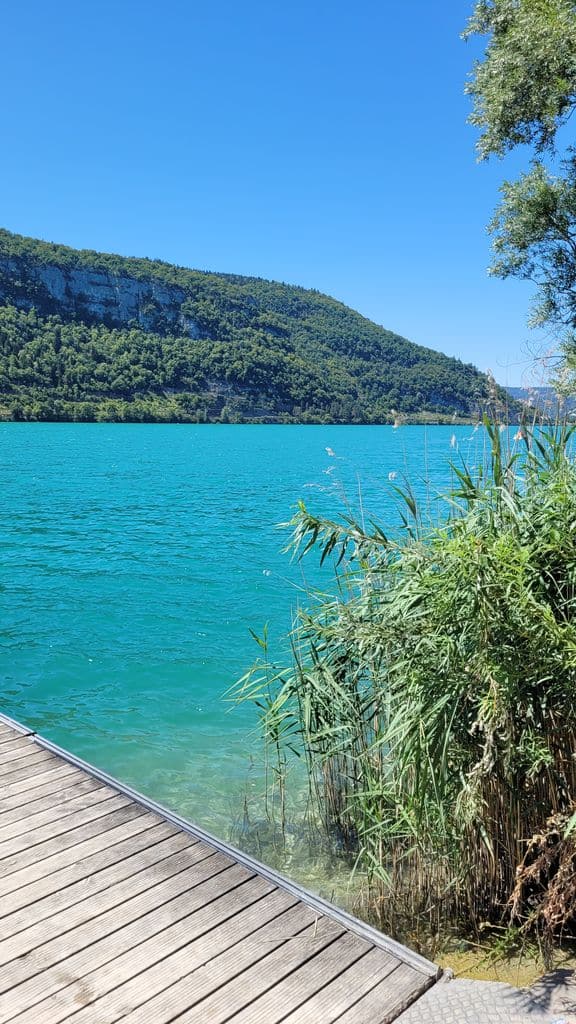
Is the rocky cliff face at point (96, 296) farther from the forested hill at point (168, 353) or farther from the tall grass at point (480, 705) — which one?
the tall grass at point (480, 705)

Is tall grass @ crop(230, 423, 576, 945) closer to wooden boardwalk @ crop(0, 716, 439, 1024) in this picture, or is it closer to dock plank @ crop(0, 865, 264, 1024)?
wooden boardwalk @ crop(0, 716, 439, 1024)

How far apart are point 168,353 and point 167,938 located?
365ft

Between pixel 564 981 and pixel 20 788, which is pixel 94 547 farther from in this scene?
pixel 564 981

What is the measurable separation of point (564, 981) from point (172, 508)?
22.3m

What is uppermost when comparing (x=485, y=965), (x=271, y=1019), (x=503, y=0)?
(x=503, y=0)

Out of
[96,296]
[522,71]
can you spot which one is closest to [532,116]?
[522,71]

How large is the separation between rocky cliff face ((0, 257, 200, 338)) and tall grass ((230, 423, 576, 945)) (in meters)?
111

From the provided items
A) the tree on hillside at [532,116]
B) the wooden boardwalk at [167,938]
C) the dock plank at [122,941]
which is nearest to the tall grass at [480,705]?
the wooden boardwalk at [167,938]

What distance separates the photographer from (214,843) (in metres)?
3.24

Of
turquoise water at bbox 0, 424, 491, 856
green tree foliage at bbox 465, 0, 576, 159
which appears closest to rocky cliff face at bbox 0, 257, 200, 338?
turquoise water at bbox 0, 424, 491, 856

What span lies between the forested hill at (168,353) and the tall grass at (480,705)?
6963 centimetres

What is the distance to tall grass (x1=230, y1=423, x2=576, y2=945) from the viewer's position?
270 cm

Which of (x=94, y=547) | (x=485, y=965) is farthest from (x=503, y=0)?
(x=94, y=547)

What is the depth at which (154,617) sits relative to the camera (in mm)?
11047
